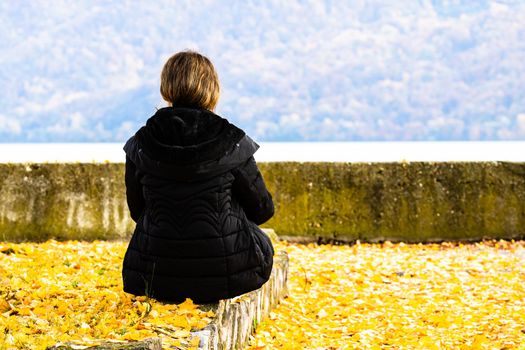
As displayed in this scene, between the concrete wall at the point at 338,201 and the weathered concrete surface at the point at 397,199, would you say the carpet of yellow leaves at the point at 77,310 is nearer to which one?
the concrete wall at the point at 338,201

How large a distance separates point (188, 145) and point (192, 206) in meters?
0.30

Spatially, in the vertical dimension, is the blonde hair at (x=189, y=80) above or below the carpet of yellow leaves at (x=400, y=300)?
above

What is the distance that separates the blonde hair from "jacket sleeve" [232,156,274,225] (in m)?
0.37

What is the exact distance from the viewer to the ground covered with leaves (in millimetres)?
3420

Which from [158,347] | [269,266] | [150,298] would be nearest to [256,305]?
[269,266]

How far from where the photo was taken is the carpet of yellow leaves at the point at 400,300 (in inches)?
179

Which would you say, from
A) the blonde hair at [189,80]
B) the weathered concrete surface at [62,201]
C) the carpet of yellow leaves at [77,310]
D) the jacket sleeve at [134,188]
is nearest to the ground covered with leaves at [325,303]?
the carpet of yellow leaves at [77,310]

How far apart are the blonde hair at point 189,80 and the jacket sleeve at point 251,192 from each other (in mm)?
366

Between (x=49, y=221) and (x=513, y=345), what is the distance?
17.7 ft

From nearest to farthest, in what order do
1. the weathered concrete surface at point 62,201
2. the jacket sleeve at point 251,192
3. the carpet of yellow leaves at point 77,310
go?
the carpet of yellow leaves at point 77,310
the jacket sleeve at point 251,192
the weathered concrete surface at point 62,201

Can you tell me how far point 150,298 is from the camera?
12.0ft

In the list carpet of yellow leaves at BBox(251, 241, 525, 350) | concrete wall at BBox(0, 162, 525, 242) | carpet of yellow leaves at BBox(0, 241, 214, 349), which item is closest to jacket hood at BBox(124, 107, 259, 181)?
carpet of yellow leaves at BBox(0, 241, 214, 349)

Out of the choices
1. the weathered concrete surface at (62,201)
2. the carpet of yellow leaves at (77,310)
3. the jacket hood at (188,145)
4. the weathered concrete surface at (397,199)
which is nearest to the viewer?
the carpet of yellow leaves at (77,310)

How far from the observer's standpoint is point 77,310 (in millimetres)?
3750
